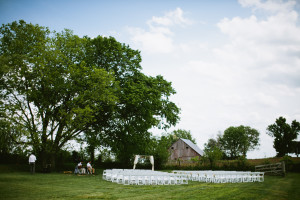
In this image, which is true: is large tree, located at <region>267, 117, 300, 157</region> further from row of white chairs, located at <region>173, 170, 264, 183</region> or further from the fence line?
row of white chairs, located at <region>173, 170, 264, 183</region>

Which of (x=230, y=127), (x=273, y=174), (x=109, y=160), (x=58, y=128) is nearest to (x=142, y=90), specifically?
(x=58, y=128)

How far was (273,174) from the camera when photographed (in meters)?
25.1

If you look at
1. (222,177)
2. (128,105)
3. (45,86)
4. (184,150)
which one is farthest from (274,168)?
(184,150)

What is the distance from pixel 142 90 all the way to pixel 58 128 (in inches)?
364

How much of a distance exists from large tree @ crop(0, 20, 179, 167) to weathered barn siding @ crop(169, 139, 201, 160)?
97.6 feet

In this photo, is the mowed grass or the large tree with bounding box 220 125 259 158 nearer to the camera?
the mowed grass

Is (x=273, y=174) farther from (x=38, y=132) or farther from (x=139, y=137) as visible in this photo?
(x=38, y=132)

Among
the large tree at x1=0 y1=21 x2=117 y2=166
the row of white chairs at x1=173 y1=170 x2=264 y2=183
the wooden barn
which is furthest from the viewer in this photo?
the wooden barn

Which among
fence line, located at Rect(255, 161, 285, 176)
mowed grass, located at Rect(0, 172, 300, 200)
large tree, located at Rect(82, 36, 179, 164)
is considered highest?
large tree, located at Rect(82, 36, 179, 164)

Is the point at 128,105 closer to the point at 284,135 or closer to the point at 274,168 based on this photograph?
the point at 274,168

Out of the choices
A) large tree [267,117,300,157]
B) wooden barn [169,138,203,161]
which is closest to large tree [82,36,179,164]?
wooden barn [169,138,203,161]

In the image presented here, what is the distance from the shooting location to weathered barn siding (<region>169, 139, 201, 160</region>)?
52.8 metres

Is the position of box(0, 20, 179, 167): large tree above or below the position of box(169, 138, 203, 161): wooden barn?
above

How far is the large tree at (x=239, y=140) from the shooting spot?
74000 millimetres
